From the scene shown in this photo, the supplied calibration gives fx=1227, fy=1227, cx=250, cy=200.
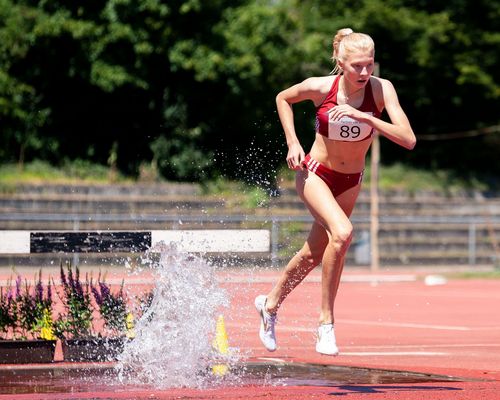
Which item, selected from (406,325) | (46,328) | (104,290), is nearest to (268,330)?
(104,290)

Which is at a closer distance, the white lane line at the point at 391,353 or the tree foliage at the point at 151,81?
the white lane line at the point at 391,353

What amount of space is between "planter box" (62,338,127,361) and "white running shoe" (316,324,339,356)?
227cm

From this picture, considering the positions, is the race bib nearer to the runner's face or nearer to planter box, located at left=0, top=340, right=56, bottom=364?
the runner's face

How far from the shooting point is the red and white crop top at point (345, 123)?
7926mm

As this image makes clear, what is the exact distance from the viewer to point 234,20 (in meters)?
34.8

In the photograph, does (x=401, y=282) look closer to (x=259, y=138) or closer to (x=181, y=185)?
(x=181, y=185)

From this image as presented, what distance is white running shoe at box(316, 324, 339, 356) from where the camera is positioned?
7.90 m

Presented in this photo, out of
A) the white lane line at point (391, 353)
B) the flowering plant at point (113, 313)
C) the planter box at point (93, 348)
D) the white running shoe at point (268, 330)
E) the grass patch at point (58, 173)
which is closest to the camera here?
the white running shoe at point (268, 330)

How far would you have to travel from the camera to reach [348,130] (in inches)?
313

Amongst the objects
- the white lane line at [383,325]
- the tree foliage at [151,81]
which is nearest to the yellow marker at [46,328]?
the white lane line at [383,325]

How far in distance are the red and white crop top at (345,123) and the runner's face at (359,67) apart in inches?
7.5

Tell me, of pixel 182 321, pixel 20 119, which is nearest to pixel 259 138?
pixel 20 119

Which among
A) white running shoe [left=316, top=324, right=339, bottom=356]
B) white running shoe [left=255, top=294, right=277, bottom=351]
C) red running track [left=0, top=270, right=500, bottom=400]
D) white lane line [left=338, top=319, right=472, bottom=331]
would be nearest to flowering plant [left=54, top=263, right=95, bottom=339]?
red running track [left=0, top=270, right=500, bottom=400]

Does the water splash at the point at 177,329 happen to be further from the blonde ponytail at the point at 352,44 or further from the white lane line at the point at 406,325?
the white lane line at the point at 406,325
